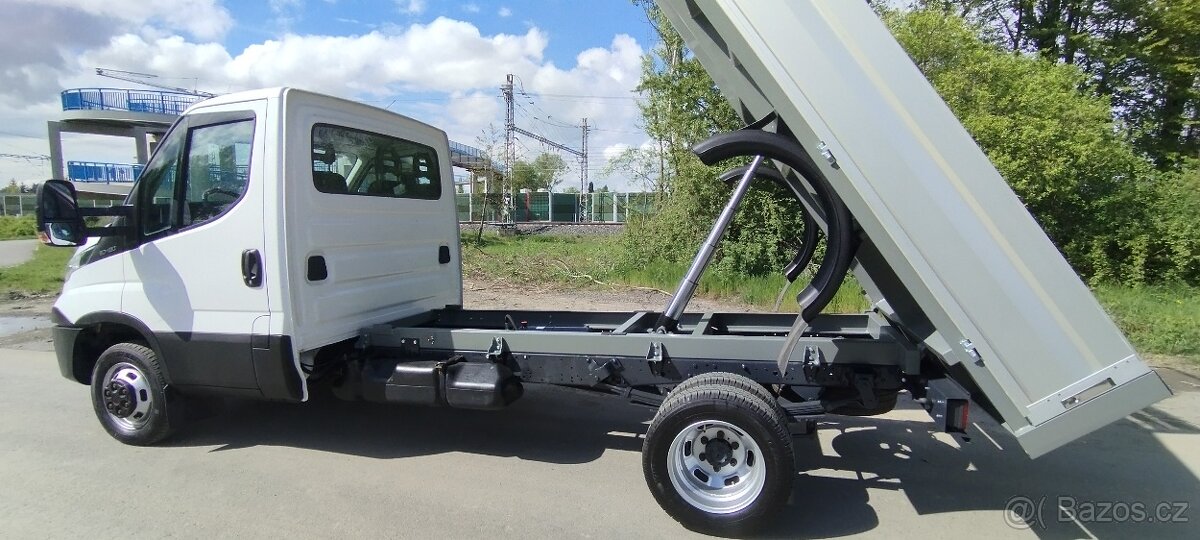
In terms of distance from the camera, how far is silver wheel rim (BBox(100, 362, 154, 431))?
4.73 meters

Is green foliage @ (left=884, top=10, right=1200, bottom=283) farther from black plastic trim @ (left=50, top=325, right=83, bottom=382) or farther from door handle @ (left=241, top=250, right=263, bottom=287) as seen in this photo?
black plastic trim @ (left=50, top=325, right=83, bottom=382)

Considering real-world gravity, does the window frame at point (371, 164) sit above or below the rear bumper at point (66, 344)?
above

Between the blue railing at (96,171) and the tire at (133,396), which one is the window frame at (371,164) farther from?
the blue railing at (96,171)

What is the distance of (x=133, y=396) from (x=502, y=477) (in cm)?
286

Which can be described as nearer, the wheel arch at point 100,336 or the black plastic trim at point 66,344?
the wheel arch at point 100,336

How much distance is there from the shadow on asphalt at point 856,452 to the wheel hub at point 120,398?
44cm

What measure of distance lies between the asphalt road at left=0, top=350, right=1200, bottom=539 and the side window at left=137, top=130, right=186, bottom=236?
169cm

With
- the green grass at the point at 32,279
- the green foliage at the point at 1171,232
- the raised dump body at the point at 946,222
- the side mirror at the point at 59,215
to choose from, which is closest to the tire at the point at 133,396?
the side mirror at the point at 59,215

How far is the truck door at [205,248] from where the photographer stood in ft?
14.0

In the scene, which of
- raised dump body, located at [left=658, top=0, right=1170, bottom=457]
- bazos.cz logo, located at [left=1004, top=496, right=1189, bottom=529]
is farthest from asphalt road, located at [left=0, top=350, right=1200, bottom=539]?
raised dump body, located at [left=658, top=0, right=1170, bottom=457]

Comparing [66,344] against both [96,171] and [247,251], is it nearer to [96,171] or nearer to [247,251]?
[247,251]

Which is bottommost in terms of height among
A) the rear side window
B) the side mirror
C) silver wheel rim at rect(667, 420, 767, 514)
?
silver wheel rim at rect(667, 420, 767, 514)

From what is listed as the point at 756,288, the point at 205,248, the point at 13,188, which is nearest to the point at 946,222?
the point at 205,248

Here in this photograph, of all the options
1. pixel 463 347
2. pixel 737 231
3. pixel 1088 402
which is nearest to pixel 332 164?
pixel 463 347
